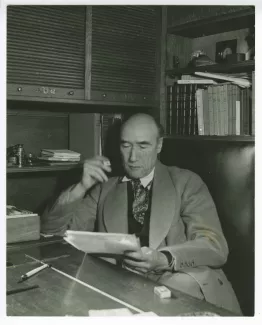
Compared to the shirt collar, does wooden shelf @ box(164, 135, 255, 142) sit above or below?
above

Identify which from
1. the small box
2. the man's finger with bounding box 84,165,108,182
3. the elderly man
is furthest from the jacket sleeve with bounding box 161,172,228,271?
the small box

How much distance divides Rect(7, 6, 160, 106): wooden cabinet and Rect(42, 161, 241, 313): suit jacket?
0.54 meters

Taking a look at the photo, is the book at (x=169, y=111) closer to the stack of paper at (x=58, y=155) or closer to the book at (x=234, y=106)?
the book at (x=234, y=106)

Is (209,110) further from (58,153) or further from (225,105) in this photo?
(58,153)

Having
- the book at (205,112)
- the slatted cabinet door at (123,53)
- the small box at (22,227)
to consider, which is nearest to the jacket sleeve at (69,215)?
the small box at (22,227)

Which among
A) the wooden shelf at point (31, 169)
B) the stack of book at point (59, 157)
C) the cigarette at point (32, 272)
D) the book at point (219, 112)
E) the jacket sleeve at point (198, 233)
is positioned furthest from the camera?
the stack of book at point (59, 157)

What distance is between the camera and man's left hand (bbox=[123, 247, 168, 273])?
5.27ft

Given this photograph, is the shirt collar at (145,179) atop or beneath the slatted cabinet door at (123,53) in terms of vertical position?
beneath

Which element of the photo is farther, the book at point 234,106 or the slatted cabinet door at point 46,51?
the book at point 234,106

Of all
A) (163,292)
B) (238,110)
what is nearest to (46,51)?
(238,110)

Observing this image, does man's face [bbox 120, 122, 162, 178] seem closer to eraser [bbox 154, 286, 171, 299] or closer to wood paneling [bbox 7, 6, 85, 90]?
wood paneling [bbox 7, 6, 85, 90]

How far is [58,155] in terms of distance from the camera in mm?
2305

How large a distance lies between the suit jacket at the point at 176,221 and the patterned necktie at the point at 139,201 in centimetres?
5

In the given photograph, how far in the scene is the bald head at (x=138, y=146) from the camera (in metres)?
2.16
